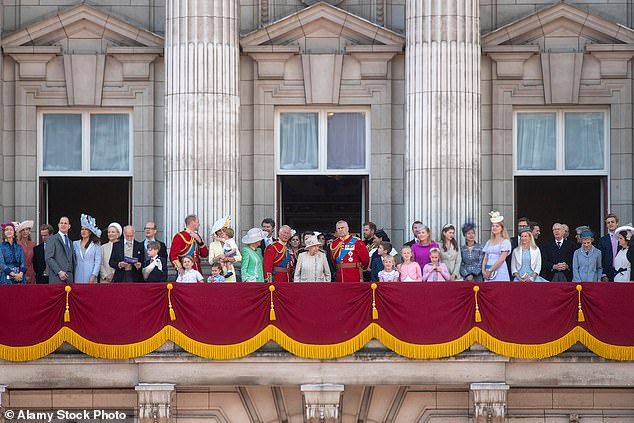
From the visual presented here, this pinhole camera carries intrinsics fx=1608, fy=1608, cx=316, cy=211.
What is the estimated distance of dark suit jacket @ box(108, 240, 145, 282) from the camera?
30.8 m

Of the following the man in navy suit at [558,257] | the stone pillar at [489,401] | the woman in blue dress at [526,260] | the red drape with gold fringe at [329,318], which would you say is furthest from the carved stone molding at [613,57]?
the stone pillar at [489,401]

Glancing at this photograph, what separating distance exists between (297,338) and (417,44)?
7676 millimetres

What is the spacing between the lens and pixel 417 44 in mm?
34031

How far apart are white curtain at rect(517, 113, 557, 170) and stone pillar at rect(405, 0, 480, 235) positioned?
2.78 meters

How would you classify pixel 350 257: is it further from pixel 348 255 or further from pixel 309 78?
pixel 309 78

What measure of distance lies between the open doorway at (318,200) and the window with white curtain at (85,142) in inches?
144

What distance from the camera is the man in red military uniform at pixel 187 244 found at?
30.7 meters

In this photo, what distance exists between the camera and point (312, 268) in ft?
101

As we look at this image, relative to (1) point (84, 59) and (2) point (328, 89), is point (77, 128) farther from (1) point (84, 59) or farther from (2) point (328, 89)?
(2) point (328, 89)

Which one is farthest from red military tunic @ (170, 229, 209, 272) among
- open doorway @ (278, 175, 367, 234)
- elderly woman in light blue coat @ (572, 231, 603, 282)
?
elderly woman in light blue coat @ (572, 231, 603, 282)

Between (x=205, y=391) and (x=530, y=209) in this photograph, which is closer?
(x=205, y=391)

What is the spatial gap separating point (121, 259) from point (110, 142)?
20.6 ft

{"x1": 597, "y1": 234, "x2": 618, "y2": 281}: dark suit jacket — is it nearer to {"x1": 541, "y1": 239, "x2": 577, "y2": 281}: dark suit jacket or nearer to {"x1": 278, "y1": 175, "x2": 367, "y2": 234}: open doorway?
{"x1": 541, "y1": 239, "x2": 577, "y2": 281}: dark suit jacket

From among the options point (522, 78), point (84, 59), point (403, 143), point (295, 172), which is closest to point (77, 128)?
point (84, 59)
